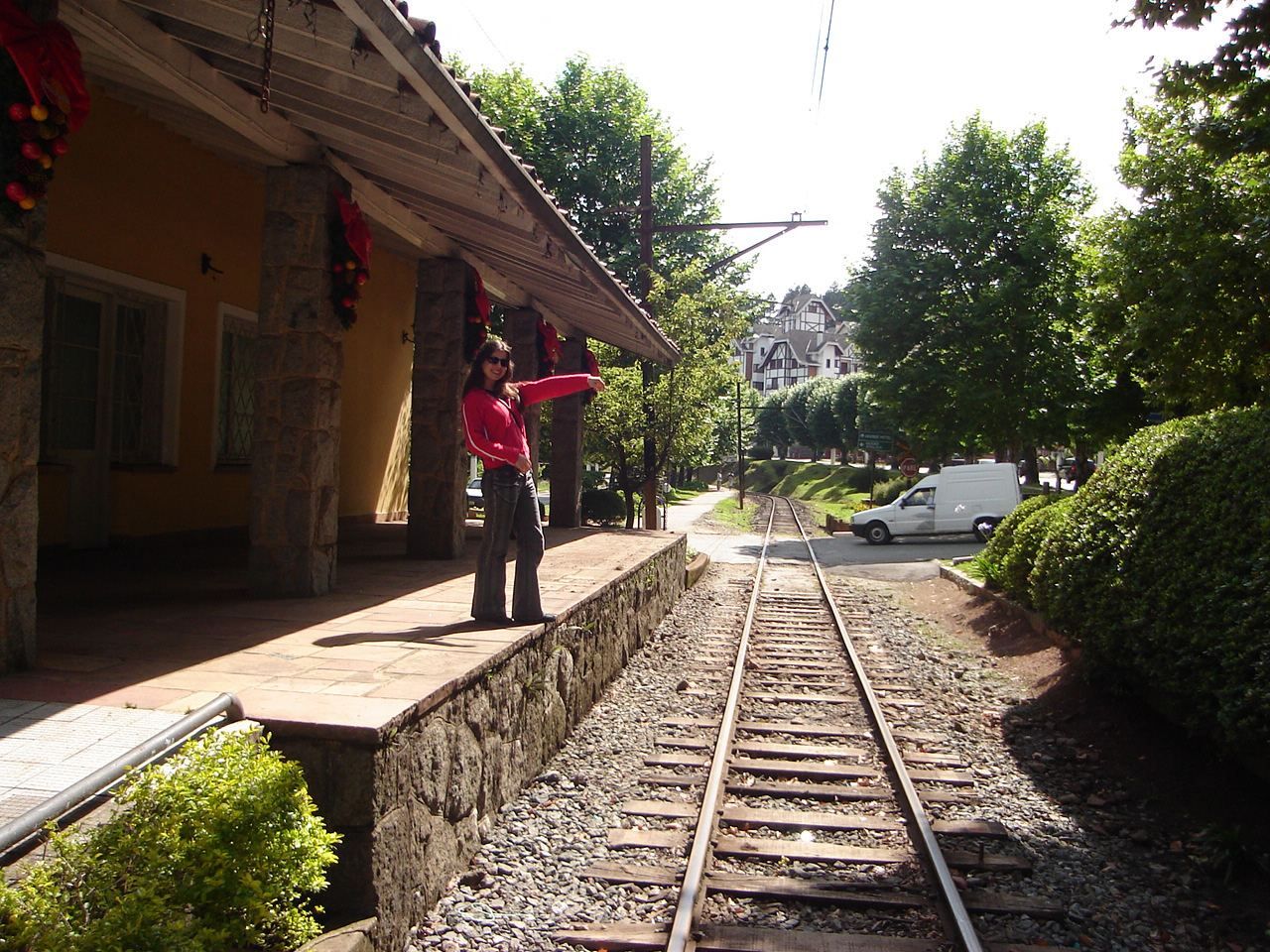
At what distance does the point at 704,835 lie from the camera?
14.4ft

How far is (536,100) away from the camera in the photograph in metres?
23.2

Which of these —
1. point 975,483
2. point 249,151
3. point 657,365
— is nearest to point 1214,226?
point 657,365

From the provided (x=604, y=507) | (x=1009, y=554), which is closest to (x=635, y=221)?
(x=604, y=507)

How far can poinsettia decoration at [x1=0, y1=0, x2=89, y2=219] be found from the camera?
359 centimetres

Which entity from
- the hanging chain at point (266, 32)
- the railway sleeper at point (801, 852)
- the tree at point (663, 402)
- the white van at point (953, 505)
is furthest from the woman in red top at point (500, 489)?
the white van at point (953, 505)

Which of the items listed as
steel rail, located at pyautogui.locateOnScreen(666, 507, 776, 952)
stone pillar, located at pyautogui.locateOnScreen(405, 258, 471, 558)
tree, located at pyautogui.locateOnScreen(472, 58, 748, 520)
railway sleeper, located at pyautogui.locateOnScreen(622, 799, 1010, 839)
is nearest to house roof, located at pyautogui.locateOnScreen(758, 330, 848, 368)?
tree, located at pyautogui.locateOnScreen(472, 58, 748, 520)

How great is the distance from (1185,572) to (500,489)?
407cm

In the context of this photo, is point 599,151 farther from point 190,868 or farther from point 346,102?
point 190,868

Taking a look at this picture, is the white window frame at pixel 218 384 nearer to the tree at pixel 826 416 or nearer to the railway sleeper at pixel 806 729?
the railway sleeper at pixel 806 729

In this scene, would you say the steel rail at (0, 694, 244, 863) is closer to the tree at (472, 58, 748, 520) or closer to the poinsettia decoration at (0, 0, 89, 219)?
the poinsettia decoration at (0, 0, 89, 219)

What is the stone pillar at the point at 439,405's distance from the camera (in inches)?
349

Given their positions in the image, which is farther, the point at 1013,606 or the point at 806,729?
the point at 1013,606

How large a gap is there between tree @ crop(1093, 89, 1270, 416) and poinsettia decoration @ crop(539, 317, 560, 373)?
7.75 metres

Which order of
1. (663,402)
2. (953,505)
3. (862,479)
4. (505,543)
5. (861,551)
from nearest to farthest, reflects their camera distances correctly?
(505,543) → (663,402) → (861,551) → (953,505) → (862,479)
